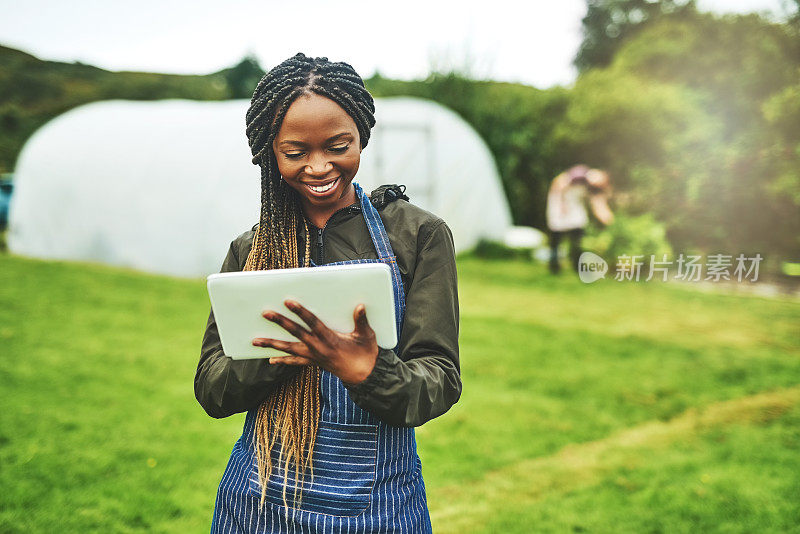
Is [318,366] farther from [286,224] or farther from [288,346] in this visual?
[286,224]

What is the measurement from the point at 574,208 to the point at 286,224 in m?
11.5

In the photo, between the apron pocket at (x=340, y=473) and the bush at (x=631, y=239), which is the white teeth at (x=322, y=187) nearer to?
the apron pocket at (x=340, y=473)

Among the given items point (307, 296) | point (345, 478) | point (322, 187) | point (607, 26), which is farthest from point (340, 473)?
point (607, 26)

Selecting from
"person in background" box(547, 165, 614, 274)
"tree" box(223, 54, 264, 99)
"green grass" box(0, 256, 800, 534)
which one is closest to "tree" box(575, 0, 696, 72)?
"person in background" box(547, 165, 614, 274)

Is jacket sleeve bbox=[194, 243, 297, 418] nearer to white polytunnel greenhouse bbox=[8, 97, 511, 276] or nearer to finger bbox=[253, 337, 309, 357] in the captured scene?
finger bbox=[253, 337, 309, 357]

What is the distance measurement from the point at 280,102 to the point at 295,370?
0.58 meters

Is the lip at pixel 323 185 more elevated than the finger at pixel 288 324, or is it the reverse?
the lip at pixel 323 185

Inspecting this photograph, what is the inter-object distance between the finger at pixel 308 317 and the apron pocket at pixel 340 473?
37 centimetres

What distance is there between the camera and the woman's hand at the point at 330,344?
1.14m

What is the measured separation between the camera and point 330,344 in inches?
45.8

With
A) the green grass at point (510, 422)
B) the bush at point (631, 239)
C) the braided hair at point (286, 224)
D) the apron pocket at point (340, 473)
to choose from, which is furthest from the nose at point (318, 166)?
the bush at point (631, 239)

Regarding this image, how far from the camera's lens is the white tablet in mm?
1115

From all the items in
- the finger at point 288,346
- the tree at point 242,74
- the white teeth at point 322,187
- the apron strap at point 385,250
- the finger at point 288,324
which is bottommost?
the finger at point 288,346

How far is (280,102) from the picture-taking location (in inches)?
56.6
